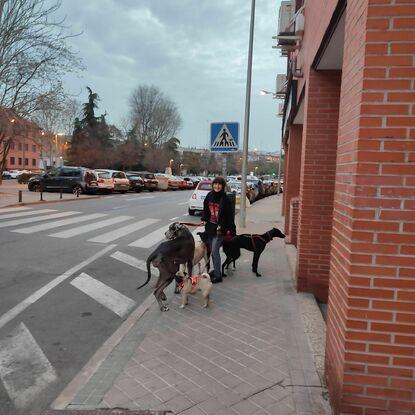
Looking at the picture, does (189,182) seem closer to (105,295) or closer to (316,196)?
(105,295)

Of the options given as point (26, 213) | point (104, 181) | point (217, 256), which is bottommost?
point (26, 213)

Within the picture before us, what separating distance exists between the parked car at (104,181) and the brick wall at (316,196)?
24.6 meters

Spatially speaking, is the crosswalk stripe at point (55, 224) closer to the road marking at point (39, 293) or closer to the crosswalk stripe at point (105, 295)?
the road marking at point (39, 293)

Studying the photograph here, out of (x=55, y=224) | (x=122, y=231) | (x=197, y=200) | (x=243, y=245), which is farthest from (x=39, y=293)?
(x=197, y=200)

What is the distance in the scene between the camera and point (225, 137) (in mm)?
9648

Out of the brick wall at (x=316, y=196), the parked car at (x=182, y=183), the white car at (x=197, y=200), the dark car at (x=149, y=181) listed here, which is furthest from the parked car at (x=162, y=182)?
the brick wall at (x=316, y=196)

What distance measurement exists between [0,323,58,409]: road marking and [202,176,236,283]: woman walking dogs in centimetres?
312

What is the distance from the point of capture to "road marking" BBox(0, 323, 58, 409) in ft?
11.3

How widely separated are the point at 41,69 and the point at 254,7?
48.8 ft

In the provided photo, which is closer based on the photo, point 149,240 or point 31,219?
point 149,240

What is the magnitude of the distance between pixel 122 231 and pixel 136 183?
24115 mm

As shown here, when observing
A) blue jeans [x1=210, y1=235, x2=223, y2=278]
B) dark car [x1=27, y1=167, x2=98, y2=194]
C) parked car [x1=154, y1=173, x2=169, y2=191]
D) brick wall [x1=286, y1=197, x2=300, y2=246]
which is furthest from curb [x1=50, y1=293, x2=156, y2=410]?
parked car [x1=154, y1=173, x2=169, y2=191]

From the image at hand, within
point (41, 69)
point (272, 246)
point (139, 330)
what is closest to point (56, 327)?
point (139, 330)

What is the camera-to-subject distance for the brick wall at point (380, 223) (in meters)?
2.53
